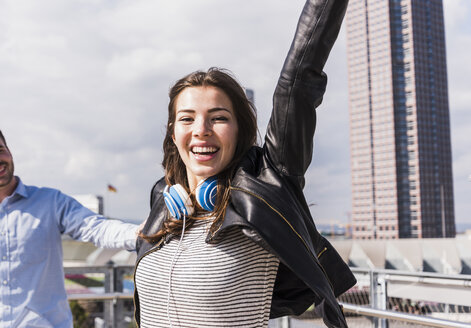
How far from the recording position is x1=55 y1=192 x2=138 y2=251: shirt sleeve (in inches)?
87.0

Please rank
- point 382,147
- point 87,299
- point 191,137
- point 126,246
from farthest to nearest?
point 382,147
point 87,299
point 126,246
point 191,137

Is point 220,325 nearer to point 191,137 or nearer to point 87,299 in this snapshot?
point 191,137

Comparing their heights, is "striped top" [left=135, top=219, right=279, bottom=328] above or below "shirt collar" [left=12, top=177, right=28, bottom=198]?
below

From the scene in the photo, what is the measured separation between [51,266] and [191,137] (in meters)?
1.36

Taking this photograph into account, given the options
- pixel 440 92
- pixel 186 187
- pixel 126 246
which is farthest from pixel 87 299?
pixel 440 92

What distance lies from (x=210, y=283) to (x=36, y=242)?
1418 millimetres

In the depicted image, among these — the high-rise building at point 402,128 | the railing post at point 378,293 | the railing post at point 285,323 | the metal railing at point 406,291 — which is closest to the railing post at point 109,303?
the railing post at point 285,323

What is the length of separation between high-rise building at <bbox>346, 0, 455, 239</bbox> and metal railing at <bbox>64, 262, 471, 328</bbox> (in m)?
118

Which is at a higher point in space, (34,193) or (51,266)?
(34,193)

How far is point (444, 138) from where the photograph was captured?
124 metres

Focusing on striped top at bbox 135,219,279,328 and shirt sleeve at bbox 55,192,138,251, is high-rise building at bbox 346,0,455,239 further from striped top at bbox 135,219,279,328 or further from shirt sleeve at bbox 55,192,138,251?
striped top at bbox 135,219,279,328

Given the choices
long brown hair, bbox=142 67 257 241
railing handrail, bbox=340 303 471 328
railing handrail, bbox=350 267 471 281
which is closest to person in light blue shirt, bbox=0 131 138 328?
long brown hair, bbox=142 67 257 241

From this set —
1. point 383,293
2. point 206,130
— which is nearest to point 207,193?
point 206,130

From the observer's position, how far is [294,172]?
1.46m
